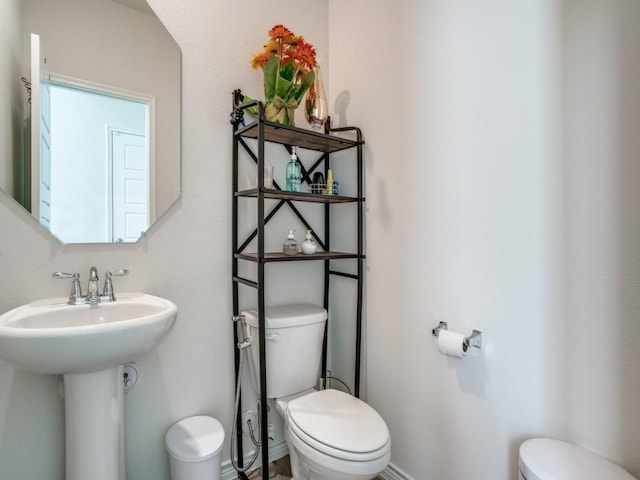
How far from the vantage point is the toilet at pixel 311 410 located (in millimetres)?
1092

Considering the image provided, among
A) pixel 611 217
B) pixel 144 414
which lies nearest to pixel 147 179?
pixel 144 414

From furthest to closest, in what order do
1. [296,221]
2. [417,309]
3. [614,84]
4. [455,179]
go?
[296,221], [417,309], [455,179], [614,84]

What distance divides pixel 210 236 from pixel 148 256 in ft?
0.88

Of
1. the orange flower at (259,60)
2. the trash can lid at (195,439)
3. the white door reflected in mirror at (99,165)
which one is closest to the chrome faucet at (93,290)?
the white door reflected in mirror at (99,165)

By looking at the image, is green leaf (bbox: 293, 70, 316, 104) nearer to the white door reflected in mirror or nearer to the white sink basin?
the white door reflected in mirror

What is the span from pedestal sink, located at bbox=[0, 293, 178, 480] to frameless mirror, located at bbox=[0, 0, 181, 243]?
287 millimetres

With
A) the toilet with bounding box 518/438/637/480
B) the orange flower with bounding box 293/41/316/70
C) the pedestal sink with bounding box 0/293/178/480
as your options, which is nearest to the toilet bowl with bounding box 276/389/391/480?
the toilet with bounding box 518/438/637/480

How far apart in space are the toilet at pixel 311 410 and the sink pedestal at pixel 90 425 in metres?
0.57

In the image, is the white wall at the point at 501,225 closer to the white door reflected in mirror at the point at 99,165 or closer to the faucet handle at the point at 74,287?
the white door reflected in mirror at the point at 99,165

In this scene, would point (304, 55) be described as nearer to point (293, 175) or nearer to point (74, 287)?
point (293, 175)

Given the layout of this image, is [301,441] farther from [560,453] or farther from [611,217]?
[611,217]

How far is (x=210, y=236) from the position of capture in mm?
1514

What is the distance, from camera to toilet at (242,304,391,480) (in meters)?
1.09

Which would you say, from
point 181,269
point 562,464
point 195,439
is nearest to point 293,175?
point 181,269
